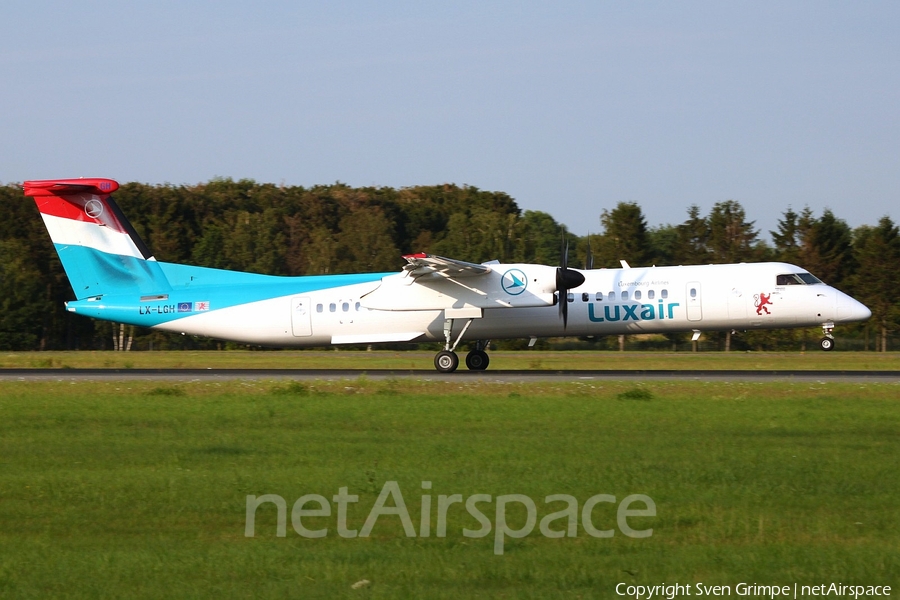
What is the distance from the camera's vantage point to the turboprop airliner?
2492cm

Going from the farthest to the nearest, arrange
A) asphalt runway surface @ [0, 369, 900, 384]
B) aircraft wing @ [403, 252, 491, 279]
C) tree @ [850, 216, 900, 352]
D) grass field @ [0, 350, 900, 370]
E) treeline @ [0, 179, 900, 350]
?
treeline @ [0, 179, 900, 350], tree @ [850, 216, 900, 352], grass field @ [0, 350, 900, 370], aircraft wing @ [403, 252, 491, 279], asphalt runway surface @ [0, 369, 900, 384]

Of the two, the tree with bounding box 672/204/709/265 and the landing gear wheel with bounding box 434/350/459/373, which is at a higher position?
the tree with bounding box 672/204/709/265

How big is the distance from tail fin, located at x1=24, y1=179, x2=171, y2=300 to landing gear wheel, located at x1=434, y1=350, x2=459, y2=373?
26.6 feet

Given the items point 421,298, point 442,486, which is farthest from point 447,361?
point 442,486

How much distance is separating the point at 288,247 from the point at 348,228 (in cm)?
723

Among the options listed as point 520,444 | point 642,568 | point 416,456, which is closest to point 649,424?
point 520,444

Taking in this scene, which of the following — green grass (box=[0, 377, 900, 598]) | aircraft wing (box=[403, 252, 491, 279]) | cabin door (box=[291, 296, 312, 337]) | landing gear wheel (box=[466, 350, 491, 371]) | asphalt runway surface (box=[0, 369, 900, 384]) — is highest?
aircraft wing (box=[403, 252, 491, 279])

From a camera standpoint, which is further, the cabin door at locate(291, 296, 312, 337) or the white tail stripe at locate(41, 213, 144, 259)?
the white tail stripe at locate(41, 213, 144, 259)

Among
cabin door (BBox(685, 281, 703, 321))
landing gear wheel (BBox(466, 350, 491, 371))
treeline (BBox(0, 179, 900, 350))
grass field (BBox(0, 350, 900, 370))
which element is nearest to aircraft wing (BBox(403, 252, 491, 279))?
landing gear wheel (BBox(466, 350, 491, 371))

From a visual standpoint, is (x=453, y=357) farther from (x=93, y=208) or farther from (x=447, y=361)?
(x=93, y=208)

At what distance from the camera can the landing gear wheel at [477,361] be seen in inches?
1058

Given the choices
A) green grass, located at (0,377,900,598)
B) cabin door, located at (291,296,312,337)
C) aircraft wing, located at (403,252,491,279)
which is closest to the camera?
green grass, located at (0,377,900,598)

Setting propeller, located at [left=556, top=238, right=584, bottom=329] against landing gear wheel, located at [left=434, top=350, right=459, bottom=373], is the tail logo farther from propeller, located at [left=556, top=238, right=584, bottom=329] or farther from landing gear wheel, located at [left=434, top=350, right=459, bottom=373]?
propeller, located at [left=556, top=238, right=584, bottom=329]

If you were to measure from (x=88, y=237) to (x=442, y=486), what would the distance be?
2045 centimetres
